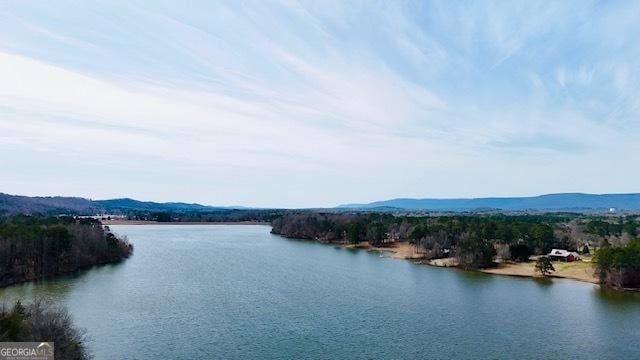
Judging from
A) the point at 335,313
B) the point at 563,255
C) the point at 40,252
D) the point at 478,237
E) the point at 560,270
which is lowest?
the point at 335,313

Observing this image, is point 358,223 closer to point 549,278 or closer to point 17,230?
point 549,278

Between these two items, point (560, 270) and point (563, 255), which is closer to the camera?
point (560, 270)

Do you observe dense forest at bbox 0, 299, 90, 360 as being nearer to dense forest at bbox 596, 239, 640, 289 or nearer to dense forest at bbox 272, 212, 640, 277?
dense forest at bbox 596, 239, 640, 289

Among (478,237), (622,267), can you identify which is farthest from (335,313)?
(478,237)

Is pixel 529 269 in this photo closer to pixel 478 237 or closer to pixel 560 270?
pixel 560 270

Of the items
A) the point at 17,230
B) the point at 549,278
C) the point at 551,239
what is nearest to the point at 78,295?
the point at 17,230

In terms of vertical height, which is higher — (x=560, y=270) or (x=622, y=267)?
(x=622, y=267)
